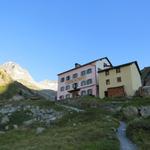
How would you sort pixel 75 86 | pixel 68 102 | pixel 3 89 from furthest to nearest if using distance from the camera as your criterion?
pixel 3 89, pixel 75 86, pixel 68 102

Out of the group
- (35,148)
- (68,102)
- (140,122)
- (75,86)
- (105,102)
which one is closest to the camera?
(35,148)

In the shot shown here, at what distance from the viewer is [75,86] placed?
93625 millimetres

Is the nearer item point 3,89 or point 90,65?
point 90,65

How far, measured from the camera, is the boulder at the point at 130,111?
5335 centimetres

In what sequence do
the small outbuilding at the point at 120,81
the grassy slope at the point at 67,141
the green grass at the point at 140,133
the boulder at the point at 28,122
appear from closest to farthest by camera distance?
the grassy slope at the point at 67,141 → the green grass at the point at 140,133 → the boulder at the point at 28,122 → the small outbuilding at the point at 120,81

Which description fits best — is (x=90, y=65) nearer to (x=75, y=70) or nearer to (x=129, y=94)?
(x=75, y=70)

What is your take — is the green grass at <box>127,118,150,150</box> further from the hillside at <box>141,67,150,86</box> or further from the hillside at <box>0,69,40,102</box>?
the hillside at <box>0,69,40,102</box>

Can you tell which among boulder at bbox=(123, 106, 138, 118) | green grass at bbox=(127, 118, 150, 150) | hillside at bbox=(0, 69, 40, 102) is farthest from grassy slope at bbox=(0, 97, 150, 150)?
hillside at bbox=(0, 69, 40, 102)

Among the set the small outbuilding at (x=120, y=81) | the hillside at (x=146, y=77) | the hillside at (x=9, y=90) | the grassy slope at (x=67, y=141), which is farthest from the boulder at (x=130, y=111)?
the hillside at (x=9, y=90)

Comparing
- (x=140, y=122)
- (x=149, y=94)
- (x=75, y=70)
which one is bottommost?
(x=140, y=122)

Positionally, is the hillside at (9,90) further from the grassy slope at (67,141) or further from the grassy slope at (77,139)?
the grassy slope at (67,141)

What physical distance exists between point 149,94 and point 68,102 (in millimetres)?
22997

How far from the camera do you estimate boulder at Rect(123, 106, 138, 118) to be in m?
53.4

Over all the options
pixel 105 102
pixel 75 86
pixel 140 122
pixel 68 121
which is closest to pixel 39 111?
pixel 68 121
